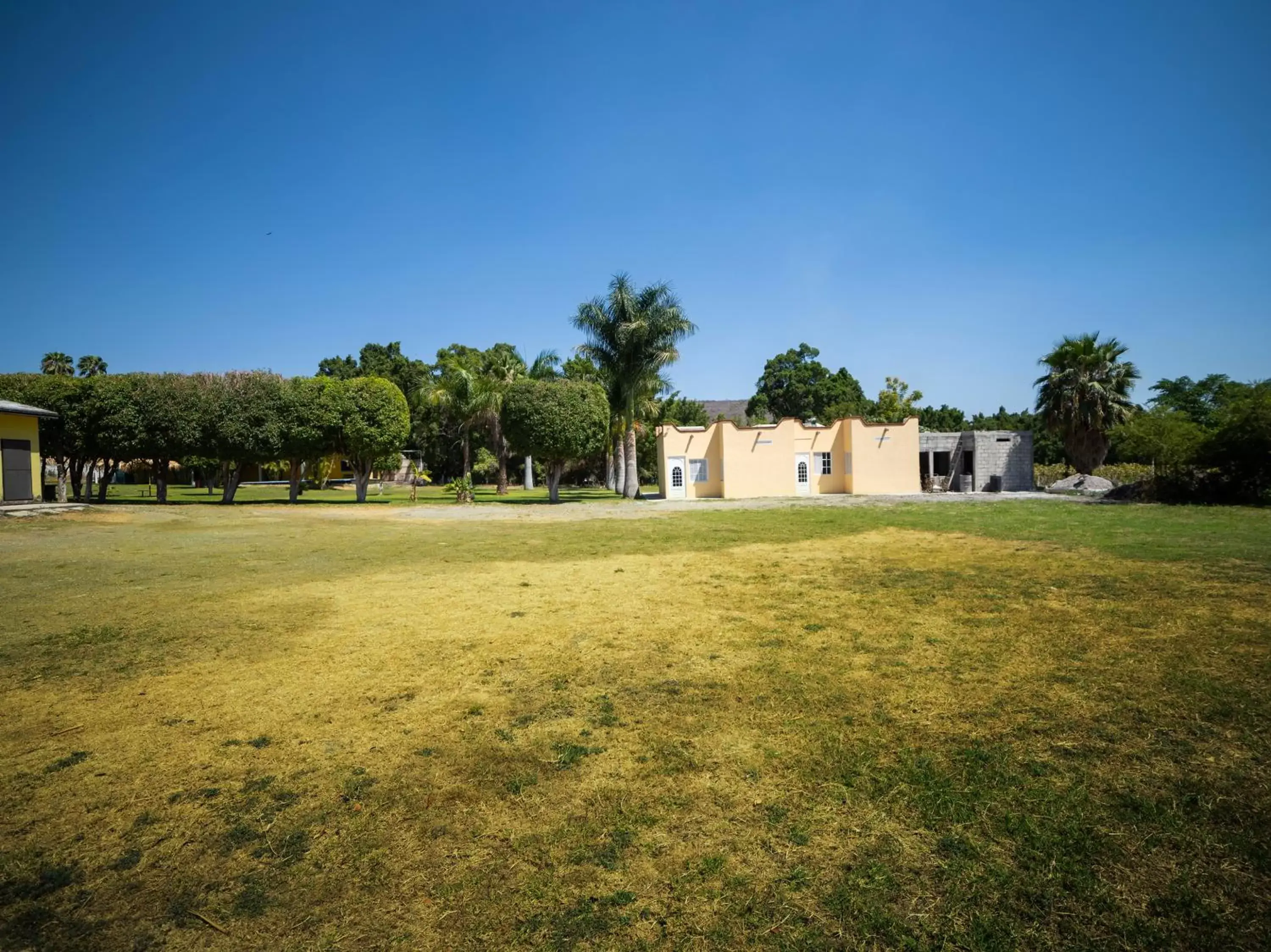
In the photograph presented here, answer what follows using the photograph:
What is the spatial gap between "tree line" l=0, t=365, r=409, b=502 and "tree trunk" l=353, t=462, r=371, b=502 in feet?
0.25

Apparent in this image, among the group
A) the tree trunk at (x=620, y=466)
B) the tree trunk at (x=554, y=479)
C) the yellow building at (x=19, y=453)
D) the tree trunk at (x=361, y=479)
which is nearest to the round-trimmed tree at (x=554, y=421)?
the tree trunk at (x=554, y=479)

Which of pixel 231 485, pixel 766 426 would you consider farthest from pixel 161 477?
pixel 766 426

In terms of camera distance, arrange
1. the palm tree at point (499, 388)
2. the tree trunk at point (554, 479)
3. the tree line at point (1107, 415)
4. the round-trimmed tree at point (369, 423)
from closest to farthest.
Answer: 1. the tree line at point (1107, 415)
2. the round-trimmed tree at point (369, 423)
3. the tree trunk at point (554, 479)
4. the palm tree at point (499, 388)

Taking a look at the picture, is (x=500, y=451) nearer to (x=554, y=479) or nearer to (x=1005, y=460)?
(x=554, y=479)

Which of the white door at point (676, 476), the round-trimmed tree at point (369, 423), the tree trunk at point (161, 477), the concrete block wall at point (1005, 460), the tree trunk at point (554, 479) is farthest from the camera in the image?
the concrete block wall at point (1005, 460)

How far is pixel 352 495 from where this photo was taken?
43188mm

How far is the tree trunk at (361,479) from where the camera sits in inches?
1316

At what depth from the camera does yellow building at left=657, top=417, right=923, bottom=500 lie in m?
36.4

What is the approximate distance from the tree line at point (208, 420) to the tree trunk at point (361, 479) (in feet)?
0.25

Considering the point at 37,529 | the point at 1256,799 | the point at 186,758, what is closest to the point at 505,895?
the point at 186,758

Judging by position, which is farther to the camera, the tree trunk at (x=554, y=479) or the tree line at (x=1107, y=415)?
the tree trunk at (x=554, y=479)

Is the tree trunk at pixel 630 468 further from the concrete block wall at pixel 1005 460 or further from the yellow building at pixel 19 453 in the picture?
the yellow building at pixel 19 453

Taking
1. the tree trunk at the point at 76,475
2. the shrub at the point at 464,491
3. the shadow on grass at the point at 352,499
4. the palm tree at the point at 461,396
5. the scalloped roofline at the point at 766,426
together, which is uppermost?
the palm tree at the point at 461,396

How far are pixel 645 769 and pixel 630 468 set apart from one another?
33.1 m
